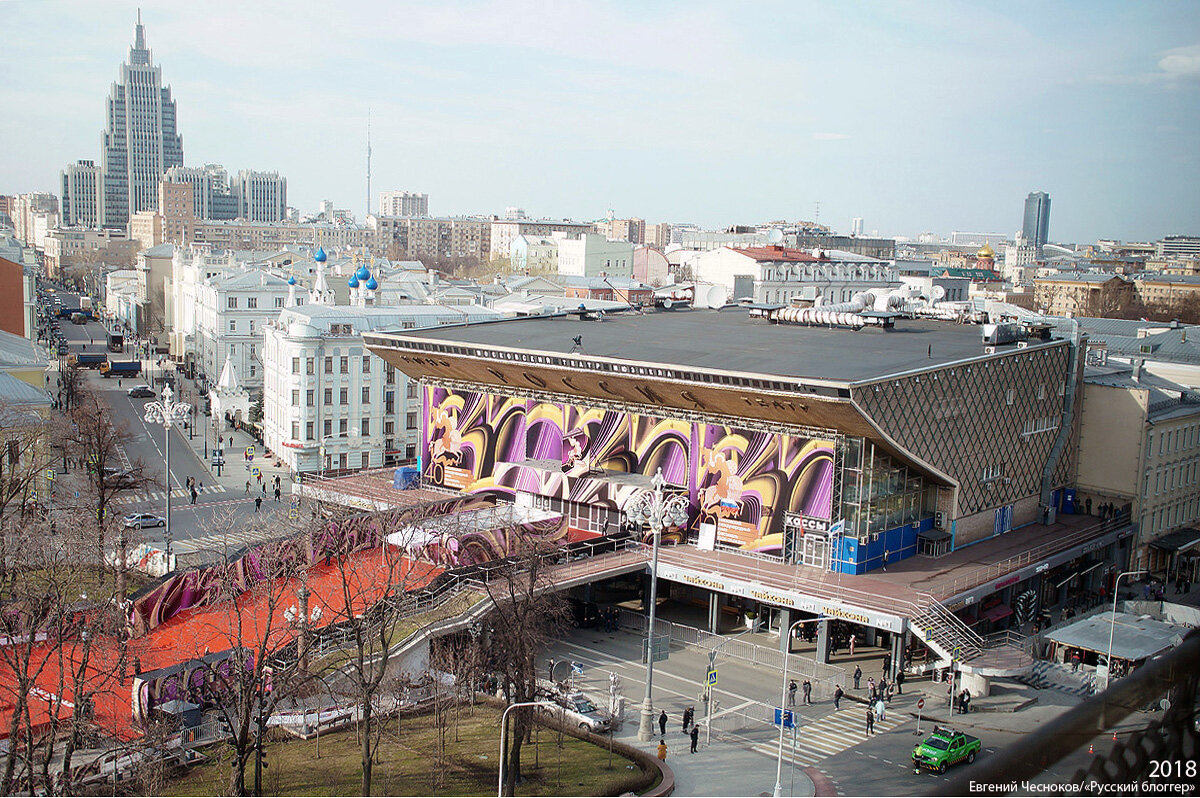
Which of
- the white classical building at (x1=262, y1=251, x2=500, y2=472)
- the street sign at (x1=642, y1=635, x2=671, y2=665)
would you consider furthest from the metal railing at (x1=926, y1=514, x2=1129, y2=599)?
the white classical building at (x1=262, y1=251, x2=500, y2=472)

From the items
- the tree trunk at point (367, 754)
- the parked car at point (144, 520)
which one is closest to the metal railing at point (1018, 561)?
the tree trunk at point (367, 754)

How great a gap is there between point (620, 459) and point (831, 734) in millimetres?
16447

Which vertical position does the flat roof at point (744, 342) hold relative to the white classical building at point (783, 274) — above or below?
below

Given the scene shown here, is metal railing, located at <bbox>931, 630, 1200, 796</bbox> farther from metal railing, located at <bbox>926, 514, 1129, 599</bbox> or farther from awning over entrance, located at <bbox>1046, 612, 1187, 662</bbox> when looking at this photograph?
metal railing, located at <bbox>926, 514, 1129, 599</bbox>

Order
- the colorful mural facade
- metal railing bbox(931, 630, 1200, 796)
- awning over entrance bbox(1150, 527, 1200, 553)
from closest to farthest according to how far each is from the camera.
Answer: metal railing bbox(931, 630, 1200, 796) < the colorful mural facade < awning over entrance bbox(1150, 527, 1200, 553)

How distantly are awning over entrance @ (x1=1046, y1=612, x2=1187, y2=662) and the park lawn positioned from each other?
55.0 ft

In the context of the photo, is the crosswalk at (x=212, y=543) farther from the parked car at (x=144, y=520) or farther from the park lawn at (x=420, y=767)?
the park lawn at (x=420, y=767)

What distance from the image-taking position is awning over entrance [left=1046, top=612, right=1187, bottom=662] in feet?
114

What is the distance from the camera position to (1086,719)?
10.3 ft

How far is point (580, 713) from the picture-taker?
101 ft

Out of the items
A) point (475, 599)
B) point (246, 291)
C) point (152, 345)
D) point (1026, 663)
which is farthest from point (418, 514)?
point (152, 345)

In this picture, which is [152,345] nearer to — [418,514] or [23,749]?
[418,514]

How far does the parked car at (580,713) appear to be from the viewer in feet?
98.4

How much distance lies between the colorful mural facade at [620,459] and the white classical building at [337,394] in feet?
38.1
